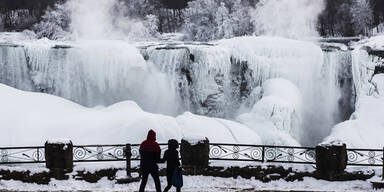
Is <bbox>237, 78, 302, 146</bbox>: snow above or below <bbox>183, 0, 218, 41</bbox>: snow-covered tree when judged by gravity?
below

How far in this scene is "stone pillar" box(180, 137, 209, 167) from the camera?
14617mm

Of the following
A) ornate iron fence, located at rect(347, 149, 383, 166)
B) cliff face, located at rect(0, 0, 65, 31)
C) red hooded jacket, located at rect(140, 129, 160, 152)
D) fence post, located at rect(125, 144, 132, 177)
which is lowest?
ornate iron fence, located at rect(347, 149, 383, 166)

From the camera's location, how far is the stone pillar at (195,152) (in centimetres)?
Result: 1462

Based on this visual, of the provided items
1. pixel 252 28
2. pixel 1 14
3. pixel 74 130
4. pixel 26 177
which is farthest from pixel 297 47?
pixel 1 14

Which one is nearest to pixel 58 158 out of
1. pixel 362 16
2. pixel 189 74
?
pixel 189 74

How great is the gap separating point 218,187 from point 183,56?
16578 mm

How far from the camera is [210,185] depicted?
1414 cm

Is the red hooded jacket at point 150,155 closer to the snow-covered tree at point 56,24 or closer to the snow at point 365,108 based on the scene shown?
the snow at point 365,108

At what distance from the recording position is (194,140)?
1473cm

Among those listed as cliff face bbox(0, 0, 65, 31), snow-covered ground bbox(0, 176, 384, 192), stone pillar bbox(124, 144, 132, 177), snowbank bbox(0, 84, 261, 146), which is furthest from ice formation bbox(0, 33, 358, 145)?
cliff face bbox(0, 0, 65, 31)

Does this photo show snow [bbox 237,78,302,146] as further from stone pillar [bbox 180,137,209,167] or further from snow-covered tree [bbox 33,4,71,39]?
snow-covered tree [bbox 33,4,71,39]

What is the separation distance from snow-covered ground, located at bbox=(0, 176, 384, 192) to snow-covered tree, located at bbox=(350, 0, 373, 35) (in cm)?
4693

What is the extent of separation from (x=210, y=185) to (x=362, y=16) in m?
48.3

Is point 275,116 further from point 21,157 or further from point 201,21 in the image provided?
point 201,21
